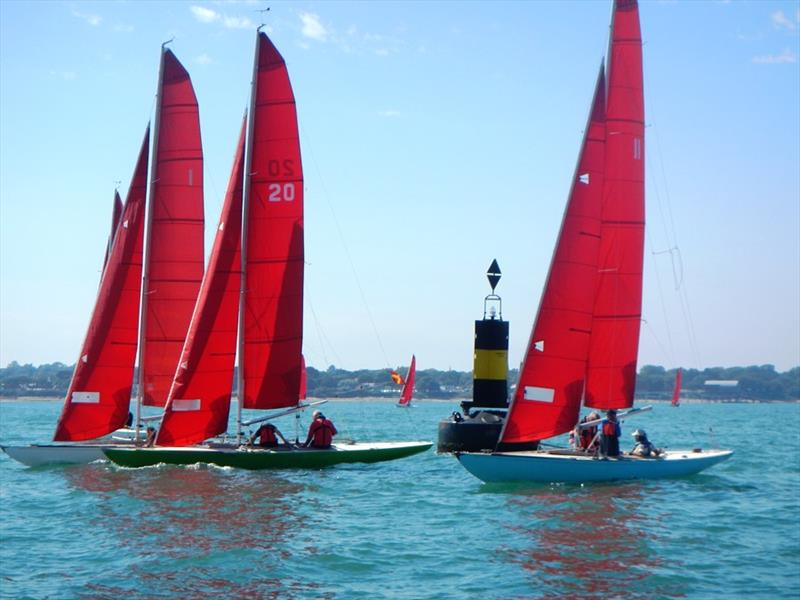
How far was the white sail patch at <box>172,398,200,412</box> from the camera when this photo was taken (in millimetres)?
26828

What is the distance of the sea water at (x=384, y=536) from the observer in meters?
14.8

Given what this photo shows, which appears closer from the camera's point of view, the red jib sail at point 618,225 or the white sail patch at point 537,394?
the white sail patch at point 537,394

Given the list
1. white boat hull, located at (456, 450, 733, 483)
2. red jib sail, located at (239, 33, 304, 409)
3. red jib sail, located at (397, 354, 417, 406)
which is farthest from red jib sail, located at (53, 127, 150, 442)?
red jib sail, located at (397, 354, 417, 406)

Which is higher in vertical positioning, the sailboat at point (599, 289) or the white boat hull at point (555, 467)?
the sailboat at point (599, 289)

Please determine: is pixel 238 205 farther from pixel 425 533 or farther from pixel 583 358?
pixel 425 533

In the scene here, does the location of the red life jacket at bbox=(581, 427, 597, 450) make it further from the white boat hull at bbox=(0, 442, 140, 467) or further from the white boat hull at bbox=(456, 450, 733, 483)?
the white boat hull at bbox=(0, 442, 140, 467)

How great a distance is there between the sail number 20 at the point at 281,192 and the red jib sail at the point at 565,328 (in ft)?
24.9

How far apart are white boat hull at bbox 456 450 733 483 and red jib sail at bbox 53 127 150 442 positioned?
10.6 m

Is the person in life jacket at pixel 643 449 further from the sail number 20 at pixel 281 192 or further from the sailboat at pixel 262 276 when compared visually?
the sail number 20 at pixel 281 192

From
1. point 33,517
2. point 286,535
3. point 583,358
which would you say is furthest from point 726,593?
point 33,517

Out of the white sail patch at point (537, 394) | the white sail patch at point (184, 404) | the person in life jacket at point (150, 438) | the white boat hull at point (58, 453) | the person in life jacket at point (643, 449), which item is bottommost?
the white boat hull at point (58, 453)

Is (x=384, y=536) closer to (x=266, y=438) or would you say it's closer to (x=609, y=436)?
(x=609, y=436)

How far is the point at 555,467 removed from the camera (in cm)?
2275

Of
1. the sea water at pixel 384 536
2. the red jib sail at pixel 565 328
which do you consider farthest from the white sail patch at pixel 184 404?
the red jib sail at pixel 565 328
